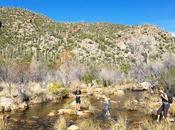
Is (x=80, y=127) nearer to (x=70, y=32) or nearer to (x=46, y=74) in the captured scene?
(x=46, y=74)

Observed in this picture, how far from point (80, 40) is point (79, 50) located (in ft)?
19.3

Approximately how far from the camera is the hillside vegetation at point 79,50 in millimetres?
63125

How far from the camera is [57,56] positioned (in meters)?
89.8

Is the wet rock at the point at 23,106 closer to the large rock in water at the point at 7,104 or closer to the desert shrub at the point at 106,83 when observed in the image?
the large rock in water at the point at 7,104

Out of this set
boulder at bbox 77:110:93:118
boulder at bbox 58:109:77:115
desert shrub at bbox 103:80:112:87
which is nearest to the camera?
boulder at bbox 77:110:93:118

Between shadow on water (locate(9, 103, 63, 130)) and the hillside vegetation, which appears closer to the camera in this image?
shadow on water (locate(9, 103, 63, 130))

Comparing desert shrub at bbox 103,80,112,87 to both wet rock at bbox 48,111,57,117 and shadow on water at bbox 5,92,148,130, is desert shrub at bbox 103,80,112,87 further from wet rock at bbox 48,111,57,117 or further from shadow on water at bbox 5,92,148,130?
wet rock at bbox 48,111,57,117

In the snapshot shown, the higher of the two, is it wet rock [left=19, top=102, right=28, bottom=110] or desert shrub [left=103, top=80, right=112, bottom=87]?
desert shrub [left=103, top=80, right=112, bottom=87]

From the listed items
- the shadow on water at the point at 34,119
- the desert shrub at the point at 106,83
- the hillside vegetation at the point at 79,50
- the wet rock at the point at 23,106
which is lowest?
the shadow on water at the point at 34,119

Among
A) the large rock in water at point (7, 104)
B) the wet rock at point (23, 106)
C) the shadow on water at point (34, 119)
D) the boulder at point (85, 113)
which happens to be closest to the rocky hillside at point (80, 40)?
the wet rock at point (23, 106)

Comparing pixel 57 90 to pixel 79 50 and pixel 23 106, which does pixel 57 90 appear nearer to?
pixel 23 106

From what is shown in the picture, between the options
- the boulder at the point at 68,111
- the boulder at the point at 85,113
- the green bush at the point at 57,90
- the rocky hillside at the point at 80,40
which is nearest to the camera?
the boulder at the point at 85,113

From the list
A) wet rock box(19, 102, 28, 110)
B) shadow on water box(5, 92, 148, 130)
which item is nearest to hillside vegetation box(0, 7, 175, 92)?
wet rock box(19, 102, 28, 110)

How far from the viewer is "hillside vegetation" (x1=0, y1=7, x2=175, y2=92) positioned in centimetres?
6312
